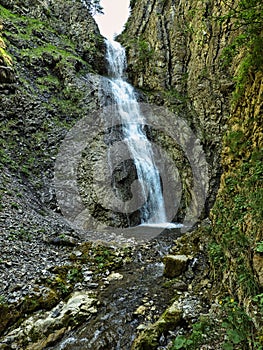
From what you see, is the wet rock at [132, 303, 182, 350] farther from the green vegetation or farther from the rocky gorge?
the green vegetation

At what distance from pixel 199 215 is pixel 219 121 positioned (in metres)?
5.08

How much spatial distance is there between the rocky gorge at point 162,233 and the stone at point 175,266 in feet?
0.11

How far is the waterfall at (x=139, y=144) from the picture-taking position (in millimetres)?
13320

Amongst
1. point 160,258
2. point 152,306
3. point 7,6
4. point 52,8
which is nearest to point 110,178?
point 160,258

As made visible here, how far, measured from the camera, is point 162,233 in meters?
10.7

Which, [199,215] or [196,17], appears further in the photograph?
[196,17]

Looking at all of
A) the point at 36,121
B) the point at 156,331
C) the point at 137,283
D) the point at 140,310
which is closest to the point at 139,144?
the point at 36,121

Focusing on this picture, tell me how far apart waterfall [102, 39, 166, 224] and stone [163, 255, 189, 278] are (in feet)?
20.6

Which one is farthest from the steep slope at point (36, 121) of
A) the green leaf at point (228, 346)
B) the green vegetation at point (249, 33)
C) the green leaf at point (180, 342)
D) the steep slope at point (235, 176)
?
Result: the green vegetation at point (249, 33)

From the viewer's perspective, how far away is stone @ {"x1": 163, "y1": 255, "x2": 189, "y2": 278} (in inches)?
245

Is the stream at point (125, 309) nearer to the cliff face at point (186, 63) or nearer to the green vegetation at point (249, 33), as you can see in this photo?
the green vegetation at point (249, 33)

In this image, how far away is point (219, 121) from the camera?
531 inches

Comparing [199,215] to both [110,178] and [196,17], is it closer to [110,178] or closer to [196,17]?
[110,178]

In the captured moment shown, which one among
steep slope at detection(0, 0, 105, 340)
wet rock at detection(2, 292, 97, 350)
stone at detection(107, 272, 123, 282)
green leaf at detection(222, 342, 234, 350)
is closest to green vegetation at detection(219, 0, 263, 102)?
green leaf at detection(222, 342, 234, 350)
